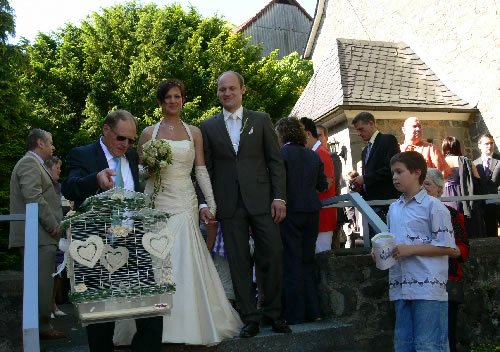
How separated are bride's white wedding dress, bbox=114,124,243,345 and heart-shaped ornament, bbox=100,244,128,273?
0.84 metres

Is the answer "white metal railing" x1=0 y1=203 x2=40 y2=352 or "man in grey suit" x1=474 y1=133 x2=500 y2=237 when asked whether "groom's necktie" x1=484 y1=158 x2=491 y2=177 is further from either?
"white metal railing" x1=0 y1=203 x2=40 y2=352

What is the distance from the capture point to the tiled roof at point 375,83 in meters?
15.3

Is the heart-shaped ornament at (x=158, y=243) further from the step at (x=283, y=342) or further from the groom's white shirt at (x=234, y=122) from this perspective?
the groom's white shirt at (x=234, y=122)

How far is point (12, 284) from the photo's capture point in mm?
4520

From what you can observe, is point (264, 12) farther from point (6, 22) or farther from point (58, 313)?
point (58, 313)

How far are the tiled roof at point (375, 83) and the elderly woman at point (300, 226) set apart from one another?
9380mm

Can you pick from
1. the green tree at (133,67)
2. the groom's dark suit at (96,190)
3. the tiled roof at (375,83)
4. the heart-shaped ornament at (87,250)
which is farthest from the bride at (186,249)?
the green tree at (133,67)

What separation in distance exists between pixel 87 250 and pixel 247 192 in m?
1.72

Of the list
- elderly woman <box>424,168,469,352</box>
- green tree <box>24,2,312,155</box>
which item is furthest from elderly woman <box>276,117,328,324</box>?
green tree <box>24,2,312,155</box>

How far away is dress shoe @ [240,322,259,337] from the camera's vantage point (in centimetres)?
443

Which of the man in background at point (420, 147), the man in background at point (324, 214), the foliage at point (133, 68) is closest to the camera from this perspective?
the man in background at point (324, 214)

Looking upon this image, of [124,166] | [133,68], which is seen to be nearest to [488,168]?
[124,166]

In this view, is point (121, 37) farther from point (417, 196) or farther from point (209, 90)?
point (417, 196)

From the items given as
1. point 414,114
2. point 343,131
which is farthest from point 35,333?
point 414,114
